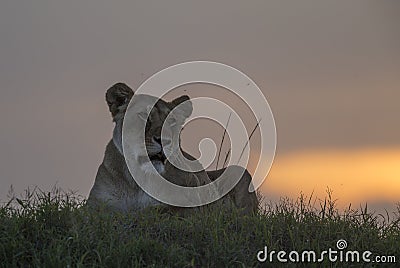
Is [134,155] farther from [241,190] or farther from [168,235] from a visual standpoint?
[241,190]

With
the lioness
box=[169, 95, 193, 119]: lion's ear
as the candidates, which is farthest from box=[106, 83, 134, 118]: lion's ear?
box=[169, 95, 193, 119]: lion's ear

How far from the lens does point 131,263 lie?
16.6 feet

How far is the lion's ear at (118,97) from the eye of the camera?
6.48 meters

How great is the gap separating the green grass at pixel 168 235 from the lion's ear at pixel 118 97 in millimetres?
858

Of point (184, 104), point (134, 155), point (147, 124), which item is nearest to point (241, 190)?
point (184, 104)

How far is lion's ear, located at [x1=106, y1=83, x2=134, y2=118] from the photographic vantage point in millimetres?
6480

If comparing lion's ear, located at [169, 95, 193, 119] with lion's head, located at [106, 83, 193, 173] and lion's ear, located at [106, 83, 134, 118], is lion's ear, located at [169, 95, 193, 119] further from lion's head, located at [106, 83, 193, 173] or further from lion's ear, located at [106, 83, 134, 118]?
lion's ear, located at [106, 83, 134, 118]

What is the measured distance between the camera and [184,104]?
6762 millimetres

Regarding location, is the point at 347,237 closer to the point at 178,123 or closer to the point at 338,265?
the point at 338,265

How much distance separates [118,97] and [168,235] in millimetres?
1410

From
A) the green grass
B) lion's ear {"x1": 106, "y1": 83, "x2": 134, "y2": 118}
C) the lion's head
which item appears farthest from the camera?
Result: lion's ear {"x1": 106, "y1": 83, "x2": 134, "y2": 118}

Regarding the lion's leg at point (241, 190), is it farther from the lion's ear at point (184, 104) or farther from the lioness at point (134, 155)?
the lion's ear at point (184, 104)

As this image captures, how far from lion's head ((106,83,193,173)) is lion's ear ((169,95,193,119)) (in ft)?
0.05

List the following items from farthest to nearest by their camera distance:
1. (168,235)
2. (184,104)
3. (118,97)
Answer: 1. (184,104)
2. (118,97)
3. (168,235)
